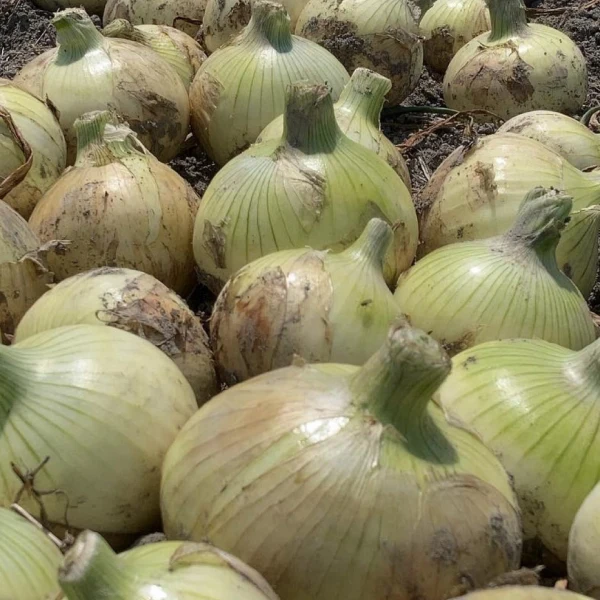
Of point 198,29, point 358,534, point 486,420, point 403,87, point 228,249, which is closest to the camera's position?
point 358,534

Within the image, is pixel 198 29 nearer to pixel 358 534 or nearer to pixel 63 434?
pixel 63 434

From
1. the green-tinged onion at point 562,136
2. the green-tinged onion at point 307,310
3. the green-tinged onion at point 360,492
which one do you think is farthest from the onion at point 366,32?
the green-tinged onion at point 360,492

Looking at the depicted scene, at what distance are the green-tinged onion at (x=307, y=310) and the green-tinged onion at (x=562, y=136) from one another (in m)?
1.12

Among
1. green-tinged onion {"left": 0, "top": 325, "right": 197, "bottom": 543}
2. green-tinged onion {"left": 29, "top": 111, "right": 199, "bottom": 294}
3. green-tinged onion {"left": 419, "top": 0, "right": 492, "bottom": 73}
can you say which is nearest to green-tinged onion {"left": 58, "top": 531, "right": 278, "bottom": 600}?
green-tinged onion {"left": 0, "top": 325, "right": 197, "bottom": 543}

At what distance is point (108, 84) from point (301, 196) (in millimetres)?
946

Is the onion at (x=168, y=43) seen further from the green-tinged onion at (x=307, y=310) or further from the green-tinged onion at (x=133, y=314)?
the green-tinged onion at (x=307, y=310)

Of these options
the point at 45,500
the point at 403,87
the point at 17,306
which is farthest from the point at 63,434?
the point at 403,87

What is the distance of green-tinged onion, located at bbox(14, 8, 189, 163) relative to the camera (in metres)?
2.81

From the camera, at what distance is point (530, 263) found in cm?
208

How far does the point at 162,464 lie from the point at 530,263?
37.6 inches

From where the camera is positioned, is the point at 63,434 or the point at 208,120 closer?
the point at 63,434

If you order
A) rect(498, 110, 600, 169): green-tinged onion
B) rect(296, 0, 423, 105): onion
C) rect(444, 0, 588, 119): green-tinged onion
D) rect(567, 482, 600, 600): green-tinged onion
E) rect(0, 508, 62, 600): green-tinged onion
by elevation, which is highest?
rect(296, 0, 423, 105): onion

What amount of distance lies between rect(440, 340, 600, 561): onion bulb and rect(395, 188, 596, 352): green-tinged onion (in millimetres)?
267

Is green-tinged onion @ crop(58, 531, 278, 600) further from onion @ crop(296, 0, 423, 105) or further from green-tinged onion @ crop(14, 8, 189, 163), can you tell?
onion @ crop(296, 0, 423, 105)
